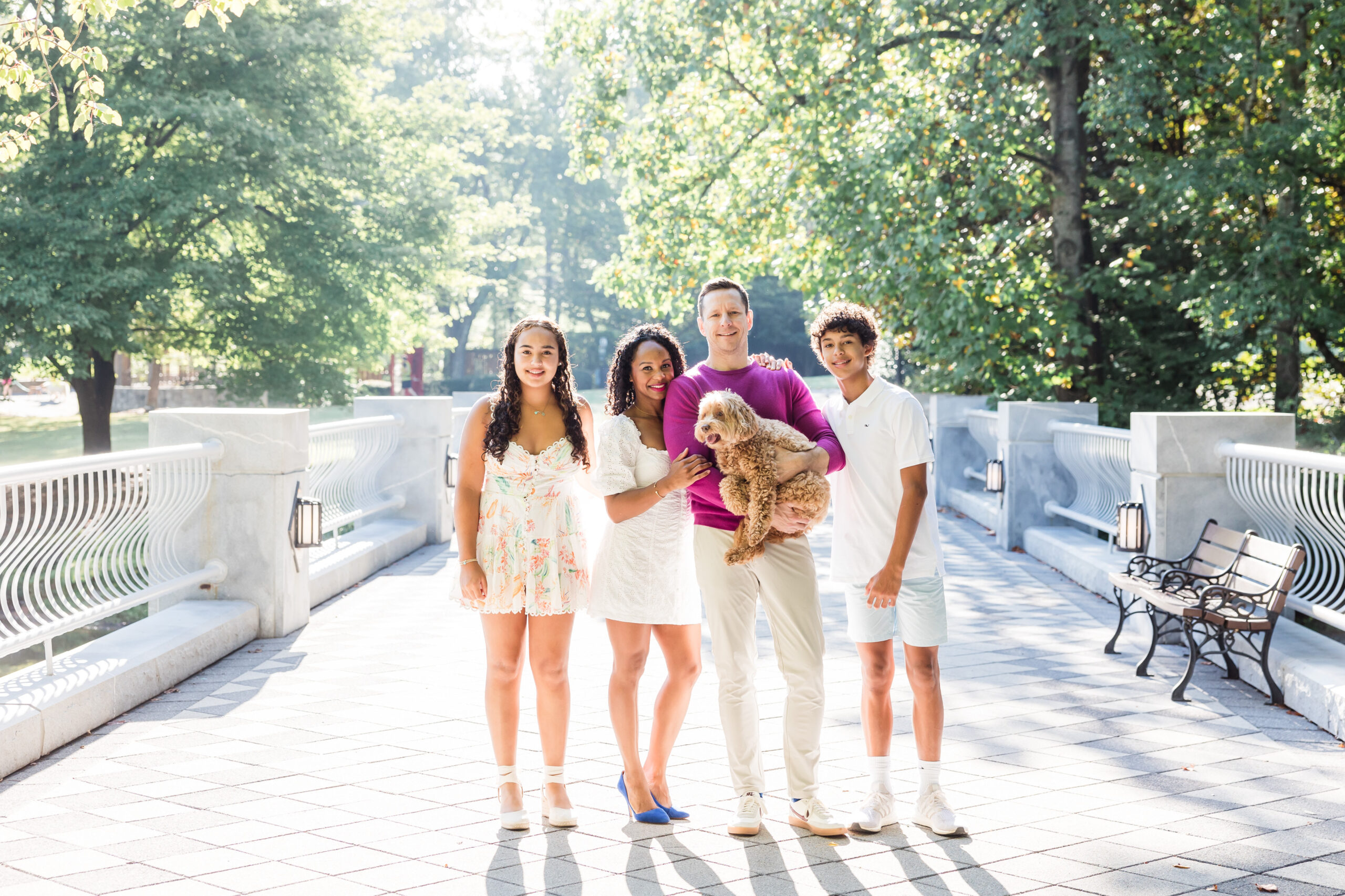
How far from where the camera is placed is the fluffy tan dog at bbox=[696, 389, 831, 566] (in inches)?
156

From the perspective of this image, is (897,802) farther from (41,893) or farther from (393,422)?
(393,422)

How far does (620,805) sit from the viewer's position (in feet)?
15.5

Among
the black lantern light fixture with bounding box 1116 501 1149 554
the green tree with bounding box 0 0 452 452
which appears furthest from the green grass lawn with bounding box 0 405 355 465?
the black lantern light fixture with bounding box 1116 501 1149 554

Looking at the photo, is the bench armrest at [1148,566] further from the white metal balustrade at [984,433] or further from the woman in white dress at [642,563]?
the white metal balustrade at [984,433]

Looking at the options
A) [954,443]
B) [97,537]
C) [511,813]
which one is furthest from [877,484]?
[954,443]

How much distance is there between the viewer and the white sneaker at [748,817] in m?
4.32

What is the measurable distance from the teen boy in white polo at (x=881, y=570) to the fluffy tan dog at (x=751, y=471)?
0.34 meters

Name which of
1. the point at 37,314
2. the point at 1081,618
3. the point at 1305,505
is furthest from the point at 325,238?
the point at 1305,505

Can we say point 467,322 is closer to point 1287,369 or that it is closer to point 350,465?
point 1287,369

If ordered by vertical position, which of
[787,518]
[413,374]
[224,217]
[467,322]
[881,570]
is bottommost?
[881,570]

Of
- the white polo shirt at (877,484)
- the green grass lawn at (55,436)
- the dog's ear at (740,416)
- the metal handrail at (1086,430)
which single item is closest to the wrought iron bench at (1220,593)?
the metal handrail at (1086,430)

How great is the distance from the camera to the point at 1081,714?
6.04 m

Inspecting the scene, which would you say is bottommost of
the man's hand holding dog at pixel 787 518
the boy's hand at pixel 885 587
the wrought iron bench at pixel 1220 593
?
the wrought iron bench at pixel 1220 593

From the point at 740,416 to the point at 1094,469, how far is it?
8.00m
